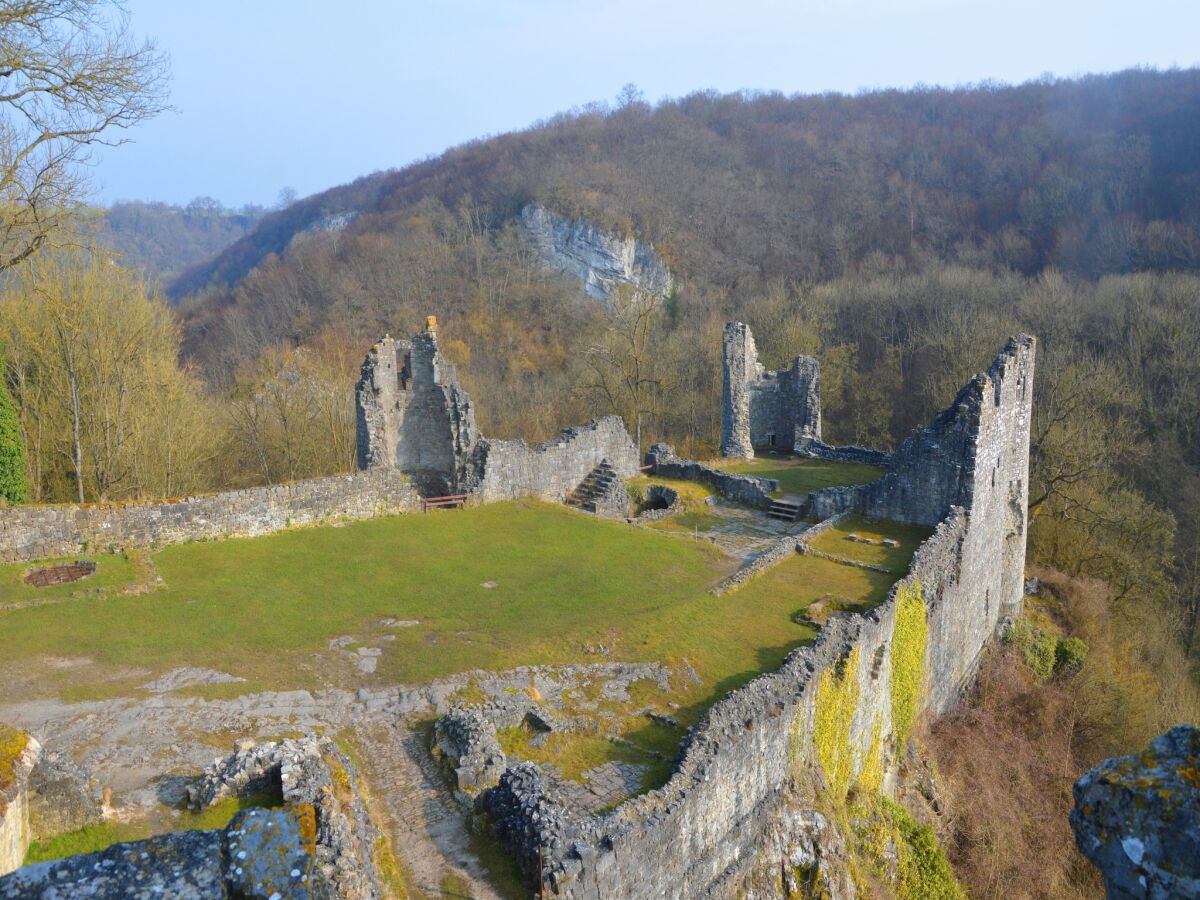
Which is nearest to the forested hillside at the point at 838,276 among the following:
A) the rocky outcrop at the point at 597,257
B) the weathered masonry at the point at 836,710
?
the rocky outcrop at the point at 597,257

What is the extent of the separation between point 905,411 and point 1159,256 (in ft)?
86.1

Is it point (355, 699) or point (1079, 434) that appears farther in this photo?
point (1079, 434)

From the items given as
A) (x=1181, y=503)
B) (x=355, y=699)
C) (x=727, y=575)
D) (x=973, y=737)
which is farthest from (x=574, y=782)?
(x=1181, y=503)

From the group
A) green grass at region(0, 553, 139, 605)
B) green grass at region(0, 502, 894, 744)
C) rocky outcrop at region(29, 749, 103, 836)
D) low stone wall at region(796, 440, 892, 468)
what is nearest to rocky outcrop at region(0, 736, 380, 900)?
rocky outcrop at region(29, 749, 103, 836)

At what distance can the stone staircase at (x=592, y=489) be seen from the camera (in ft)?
83.8

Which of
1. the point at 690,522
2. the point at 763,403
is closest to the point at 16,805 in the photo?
the point at 690,522

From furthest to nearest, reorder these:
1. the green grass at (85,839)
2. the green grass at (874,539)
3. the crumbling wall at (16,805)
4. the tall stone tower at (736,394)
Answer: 1. the tall stone tower at (736,394)
2. the green grass at (874,539)
3. the green grass at (85,839)
4. the crumbling wall at (16,805)

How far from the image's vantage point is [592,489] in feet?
85.7

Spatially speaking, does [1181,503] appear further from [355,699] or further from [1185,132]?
[1185,132]

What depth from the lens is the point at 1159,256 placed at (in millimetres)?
55969

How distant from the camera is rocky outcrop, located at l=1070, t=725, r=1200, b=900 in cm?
329

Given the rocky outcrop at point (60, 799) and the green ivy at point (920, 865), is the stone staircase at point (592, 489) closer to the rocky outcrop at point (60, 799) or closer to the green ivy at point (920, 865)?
the green ivy at point (920, 865)

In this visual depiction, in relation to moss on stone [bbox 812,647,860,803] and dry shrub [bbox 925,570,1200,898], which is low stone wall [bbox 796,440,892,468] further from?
moss on stone [bbox 812,647,860,803]

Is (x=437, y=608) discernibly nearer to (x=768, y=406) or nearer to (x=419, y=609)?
(x=419, y=609)
